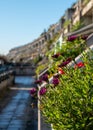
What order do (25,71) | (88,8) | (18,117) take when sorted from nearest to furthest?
(18,117) → (88,8) → (25,71)

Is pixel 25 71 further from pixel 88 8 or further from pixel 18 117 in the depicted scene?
pixel 18 117

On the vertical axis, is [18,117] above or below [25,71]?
below

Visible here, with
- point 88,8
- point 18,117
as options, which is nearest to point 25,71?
point 88,8

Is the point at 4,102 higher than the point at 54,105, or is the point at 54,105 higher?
the point at 4,102

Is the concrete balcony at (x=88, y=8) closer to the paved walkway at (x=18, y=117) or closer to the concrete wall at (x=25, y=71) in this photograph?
the paved walkway at (x=18, y=117)

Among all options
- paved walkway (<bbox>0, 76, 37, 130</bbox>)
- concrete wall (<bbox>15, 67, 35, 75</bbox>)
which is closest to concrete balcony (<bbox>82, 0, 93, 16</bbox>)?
paved walkway (<bbox>0, 76, 37, 130</bbox>)

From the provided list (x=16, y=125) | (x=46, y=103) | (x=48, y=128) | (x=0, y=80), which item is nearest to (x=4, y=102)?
(x=0, y=80)

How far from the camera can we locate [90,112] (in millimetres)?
5445

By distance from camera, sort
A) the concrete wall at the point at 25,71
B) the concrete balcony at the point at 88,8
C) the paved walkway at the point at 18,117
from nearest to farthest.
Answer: the paved walkway at the point at 18,117
the concrete balcony at the point at 88,8
the concrete wall at the point at 25,71

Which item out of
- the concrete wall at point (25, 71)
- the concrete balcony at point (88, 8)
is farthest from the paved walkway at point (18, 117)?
the concrete wall at point (25, 71)

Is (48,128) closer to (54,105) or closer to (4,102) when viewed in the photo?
(54,105)

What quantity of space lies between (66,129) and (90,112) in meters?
Result: 0.43

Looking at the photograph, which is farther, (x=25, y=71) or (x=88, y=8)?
(x=25, y=71)

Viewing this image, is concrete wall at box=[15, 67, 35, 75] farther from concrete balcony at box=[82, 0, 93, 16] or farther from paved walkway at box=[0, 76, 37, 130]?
paved walkway at box=[0, 76, 37, 130]
